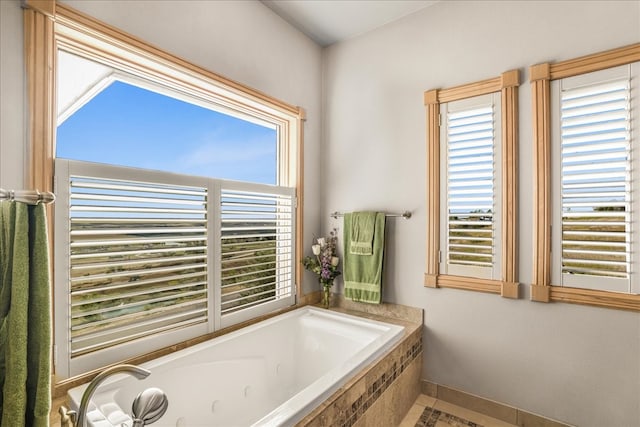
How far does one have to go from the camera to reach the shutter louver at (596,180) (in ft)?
5.57

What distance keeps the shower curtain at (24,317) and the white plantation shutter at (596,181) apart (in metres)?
2.32

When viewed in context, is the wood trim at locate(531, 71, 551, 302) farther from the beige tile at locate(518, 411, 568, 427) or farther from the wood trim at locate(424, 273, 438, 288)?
the beige tile at locate(518, 411, 568, 427)

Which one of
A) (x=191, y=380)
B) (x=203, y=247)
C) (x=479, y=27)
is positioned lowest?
(x=191, y=380)

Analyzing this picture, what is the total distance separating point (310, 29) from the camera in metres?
2.64

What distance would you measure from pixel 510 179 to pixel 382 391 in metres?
1.47

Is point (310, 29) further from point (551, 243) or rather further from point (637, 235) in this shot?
point (637, 235)

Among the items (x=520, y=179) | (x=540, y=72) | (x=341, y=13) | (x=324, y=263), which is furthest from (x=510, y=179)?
(x=341, y=13)

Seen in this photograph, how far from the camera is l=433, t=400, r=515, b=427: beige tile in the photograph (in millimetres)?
2012

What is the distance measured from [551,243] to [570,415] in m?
0.99

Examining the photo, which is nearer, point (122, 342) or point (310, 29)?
point (122, 342)

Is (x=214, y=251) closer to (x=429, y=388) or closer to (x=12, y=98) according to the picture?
(x=12, y=98)

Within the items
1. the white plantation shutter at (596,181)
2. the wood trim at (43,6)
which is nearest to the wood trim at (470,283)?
the white plantation shutter at (596,181)

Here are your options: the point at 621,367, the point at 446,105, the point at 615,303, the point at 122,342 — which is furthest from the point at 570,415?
the point at 122,342

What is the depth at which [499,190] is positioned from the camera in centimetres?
205
